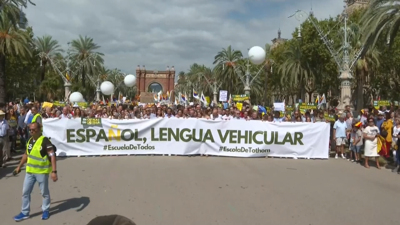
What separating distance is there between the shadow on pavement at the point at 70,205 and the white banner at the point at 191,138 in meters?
5.41

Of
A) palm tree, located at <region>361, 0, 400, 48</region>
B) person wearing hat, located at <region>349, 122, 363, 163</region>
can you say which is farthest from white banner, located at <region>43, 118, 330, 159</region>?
palm tree, located at <region>361, 0, 400, 48</region>

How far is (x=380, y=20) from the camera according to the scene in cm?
1691

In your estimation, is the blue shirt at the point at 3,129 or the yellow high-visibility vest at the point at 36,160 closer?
the yellow high-visibility vest at the point at 36,160

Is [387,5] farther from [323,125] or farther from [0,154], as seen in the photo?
[0,154]

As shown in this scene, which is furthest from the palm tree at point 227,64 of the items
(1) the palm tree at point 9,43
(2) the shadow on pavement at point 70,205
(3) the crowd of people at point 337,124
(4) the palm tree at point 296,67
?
(2) the shadow on pavement at point 70,205

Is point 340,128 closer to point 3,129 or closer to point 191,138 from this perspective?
point 191,138

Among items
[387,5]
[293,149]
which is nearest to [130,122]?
[293,149]

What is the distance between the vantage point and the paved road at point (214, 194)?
5938 millimetres

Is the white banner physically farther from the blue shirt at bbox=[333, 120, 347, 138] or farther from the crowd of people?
the crowd of people

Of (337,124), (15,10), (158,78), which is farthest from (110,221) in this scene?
(158,78)

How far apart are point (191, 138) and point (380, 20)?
1090 cm

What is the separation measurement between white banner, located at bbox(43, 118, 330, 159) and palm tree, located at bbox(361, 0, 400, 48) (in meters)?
7.72

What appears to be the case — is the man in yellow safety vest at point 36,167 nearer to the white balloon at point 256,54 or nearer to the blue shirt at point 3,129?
the blue shirt at point 3,129

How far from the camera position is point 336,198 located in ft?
23.7
